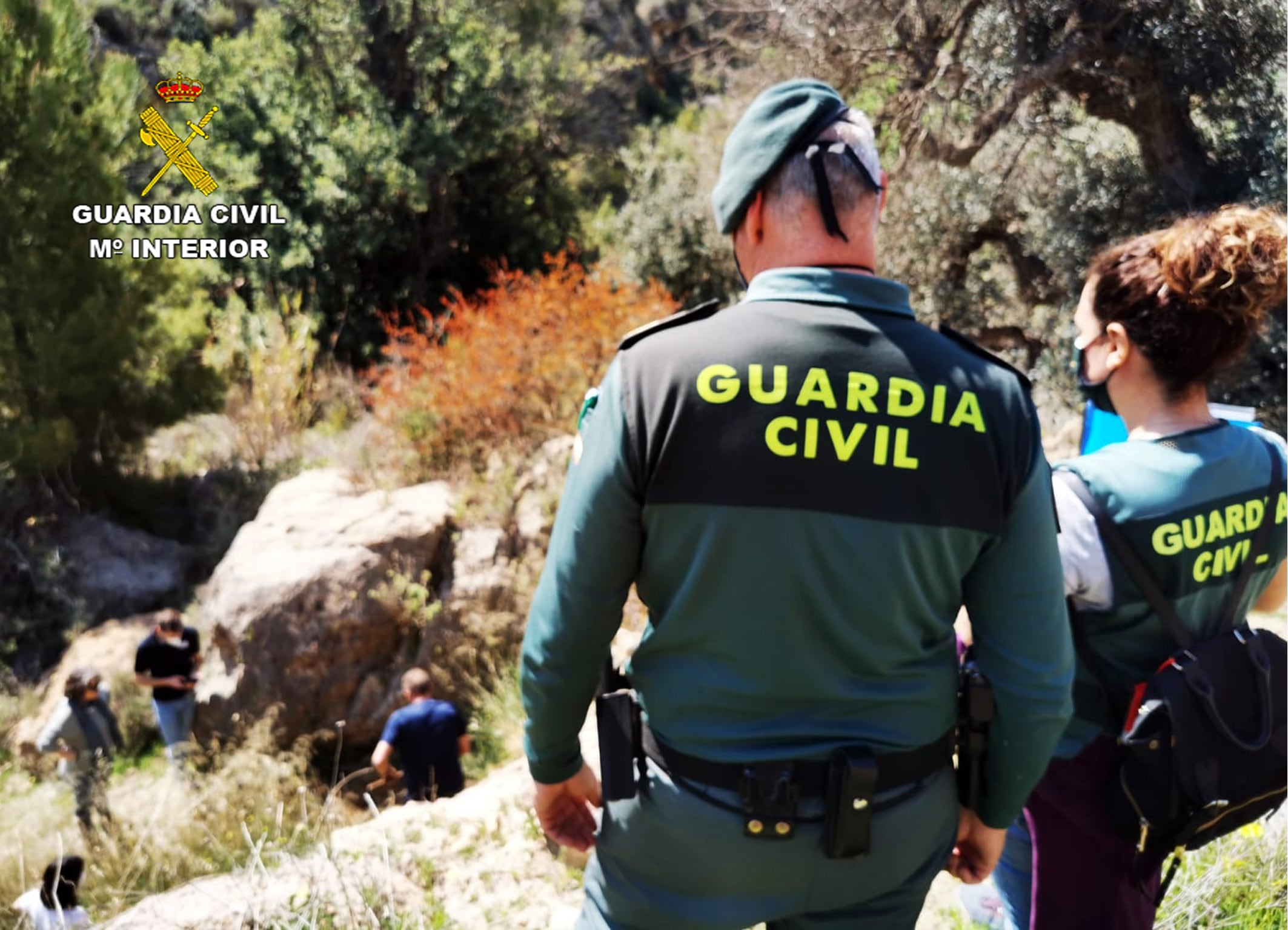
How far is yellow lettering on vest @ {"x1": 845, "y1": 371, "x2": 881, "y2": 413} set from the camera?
1.23 meters

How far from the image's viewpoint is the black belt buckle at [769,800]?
126cm

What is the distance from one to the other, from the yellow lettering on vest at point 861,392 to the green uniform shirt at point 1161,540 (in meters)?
0.50

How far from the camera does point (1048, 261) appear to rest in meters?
7.16

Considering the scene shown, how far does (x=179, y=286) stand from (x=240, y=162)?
284cm

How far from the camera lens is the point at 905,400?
1241mm

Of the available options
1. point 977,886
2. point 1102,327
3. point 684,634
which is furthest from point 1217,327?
point 977,886

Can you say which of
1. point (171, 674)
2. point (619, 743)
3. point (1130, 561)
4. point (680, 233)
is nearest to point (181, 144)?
point (680, 233)

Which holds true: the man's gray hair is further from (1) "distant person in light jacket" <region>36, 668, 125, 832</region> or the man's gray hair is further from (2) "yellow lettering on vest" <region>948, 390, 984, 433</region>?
(1) "distant person in light jacket" <region>36, 668, 125, 832</region>

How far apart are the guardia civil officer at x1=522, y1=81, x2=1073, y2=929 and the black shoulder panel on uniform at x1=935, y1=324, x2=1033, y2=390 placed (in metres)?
0.01

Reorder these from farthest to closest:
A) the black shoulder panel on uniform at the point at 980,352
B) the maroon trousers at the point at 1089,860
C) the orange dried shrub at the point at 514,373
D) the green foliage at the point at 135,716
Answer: the orange dried shrub at the point at 514,373, the green foliage at the point at 135,716, the maroon trousers at the point at 1089,860, the black shoulder panel on uniform at the point at 980,352

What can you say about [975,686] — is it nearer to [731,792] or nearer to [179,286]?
[731,792]

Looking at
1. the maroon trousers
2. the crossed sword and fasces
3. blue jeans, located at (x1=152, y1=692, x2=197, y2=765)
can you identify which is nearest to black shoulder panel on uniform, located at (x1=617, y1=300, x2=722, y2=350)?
the maroon trousers

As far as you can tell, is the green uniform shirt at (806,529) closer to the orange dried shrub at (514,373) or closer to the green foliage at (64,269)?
the orange dried shrub at (514,373)

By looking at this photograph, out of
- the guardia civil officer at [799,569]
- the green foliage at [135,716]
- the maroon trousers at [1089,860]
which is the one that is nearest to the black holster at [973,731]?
the guardia civil officer at [799,569]
